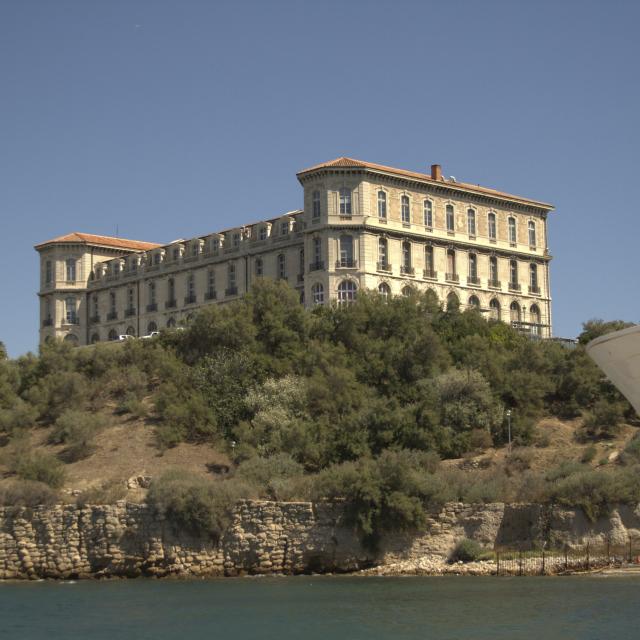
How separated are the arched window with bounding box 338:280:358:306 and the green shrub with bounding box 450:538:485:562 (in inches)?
1081

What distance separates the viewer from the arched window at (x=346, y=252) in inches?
2746

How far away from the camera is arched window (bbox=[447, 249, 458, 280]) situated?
242ft

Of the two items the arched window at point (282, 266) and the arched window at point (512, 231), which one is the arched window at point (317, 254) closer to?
the arched window at point (282, 266)

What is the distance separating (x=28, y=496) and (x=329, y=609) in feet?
50.2

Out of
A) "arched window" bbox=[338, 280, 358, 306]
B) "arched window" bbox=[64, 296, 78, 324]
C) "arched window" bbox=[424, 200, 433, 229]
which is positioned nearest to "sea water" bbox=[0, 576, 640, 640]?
"arched window" bbox=[338, 280, 358, 306]

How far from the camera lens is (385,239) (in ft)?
233

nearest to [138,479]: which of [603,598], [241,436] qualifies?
[241,436]

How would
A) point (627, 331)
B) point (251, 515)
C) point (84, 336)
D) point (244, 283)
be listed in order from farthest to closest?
1. point (84, 336)
2. point (244, 283)
3. point (251, 515)
4. point (627, 331)

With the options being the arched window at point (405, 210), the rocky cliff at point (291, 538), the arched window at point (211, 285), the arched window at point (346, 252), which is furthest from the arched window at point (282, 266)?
the rocky cliff at point (291, 538)

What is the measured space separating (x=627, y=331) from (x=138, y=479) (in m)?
34.7

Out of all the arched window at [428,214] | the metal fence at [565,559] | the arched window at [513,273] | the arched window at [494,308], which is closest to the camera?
the metal fence at [565,559]

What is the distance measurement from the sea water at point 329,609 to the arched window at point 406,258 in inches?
1264

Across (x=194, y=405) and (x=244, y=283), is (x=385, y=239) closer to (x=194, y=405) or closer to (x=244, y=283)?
(x=244, y=283)

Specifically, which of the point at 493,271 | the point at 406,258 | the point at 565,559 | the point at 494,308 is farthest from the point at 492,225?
the point at 565,559
